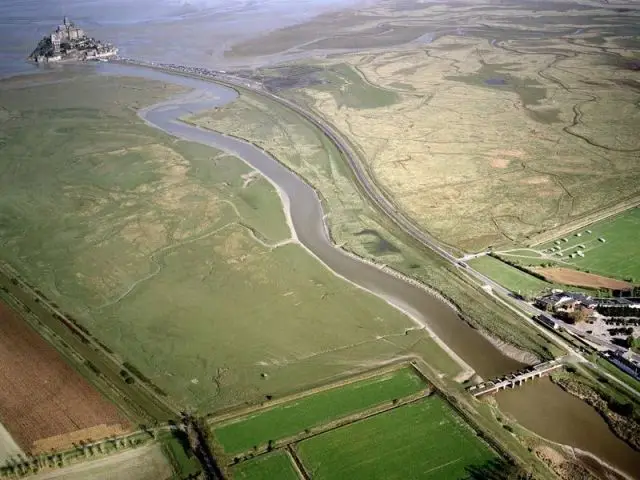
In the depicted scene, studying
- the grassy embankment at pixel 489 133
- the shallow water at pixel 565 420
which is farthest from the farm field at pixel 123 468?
the grassy embankment at pixel 489 133

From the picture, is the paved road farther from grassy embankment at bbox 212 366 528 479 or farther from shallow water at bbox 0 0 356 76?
shallow water at bbox 0 0 356 76

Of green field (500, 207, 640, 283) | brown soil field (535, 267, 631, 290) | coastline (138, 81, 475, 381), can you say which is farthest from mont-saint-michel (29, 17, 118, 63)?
brown soil field (535, 267, 631, 290)

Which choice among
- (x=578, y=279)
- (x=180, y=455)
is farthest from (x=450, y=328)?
(x=180, y=455)

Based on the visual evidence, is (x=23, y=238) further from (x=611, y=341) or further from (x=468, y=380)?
(x=611, y=341)

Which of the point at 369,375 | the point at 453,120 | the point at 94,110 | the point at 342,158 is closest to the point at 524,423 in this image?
the point at 369,375

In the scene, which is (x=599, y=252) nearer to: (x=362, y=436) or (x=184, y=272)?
(x=362, y=436)
